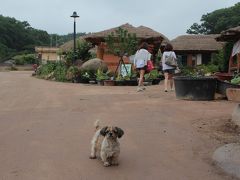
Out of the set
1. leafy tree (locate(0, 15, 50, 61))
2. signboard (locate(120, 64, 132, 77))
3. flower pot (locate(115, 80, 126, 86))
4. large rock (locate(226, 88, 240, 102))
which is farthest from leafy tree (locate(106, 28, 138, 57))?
leafy tree (locate(0, 15, 50, 61))

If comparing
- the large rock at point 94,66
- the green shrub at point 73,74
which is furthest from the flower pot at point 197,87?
the green shrub at point 73,74

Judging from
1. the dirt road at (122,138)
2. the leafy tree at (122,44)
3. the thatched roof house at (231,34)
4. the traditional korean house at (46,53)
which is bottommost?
the dirt road at (122,138)

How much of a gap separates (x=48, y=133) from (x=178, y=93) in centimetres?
596

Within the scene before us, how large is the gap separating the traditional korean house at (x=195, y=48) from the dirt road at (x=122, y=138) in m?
31.4

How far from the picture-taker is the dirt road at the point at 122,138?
6832 mm

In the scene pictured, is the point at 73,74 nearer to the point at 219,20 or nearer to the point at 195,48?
the point at 195,48

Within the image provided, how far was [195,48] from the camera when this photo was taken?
149 ft

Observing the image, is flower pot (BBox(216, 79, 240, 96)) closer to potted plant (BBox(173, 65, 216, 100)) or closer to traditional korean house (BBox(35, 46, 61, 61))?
potted plant (BBox(173, 65, 216, 100))

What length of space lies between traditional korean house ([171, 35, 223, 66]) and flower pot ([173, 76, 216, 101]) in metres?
30.8

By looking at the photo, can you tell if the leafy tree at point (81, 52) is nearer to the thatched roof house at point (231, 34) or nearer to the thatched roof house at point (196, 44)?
the thatched roof house at point (196, 44)

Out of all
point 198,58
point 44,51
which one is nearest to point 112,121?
point 198,58

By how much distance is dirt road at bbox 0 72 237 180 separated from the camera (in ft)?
22.4

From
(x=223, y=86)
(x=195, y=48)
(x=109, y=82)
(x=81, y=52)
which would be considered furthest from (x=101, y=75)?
(x=195, y=48)

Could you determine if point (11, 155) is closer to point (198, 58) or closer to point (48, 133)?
point (48, 133)
